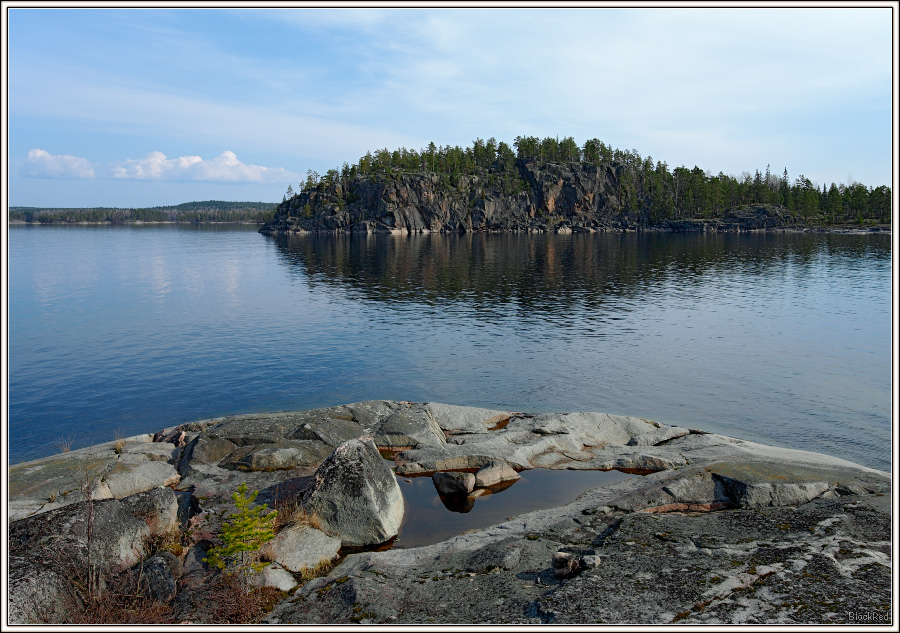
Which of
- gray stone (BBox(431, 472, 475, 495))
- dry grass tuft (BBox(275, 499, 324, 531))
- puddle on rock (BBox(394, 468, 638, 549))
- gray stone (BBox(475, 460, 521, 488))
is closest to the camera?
dry grass tuft (BBox(275, 499, 324, 531))

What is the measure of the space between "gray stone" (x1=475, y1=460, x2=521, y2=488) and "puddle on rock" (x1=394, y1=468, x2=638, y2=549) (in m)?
0.31

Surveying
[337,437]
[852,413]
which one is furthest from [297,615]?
[852,413]

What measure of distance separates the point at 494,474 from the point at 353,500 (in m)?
6.17

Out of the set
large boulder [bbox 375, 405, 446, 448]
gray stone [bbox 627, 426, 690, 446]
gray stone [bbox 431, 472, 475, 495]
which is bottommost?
gray stone [bbox 431, 472, 475, 495]

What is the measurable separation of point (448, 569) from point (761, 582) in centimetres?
680

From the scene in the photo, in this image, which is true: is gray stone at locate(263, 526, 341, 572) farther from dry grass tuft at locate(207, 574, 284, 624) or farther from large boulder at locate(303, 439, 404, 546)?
dry grass tuft at locate(207, 574, 284, 624)

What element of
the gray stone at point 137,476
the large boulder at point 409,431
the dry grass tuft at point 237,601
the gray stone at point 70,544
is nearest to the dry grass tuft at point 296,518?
the dry grass tuft at point 237,601

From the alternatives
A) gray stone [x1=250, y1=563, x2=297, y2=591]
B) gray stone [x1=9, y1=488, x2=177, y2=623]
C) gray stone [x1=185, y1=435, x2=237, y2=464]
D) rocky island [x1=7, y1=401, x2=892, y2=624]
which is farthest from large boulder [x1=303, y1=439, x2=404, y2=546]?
gray stone [x1=185, y1=435, x2=237, y2=464]

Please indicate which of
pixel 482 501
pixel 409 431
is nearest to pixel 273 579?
pixel 482 501

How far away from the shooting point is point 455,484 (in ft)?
62.2

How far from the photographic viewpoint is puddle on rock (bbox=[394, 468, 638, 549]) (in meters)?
16.8

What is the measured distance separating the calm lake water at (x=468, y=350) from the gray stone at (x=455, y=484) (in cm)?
1044

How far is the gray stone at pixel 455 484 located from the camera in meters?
19.0

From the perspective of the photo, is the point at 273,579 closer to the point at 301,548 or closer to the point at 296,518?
the point at 301,548
